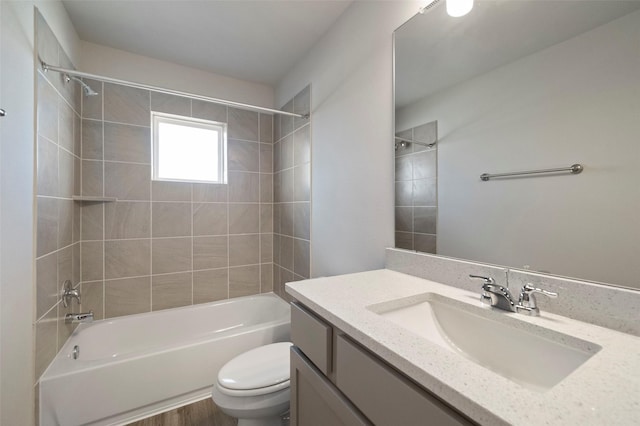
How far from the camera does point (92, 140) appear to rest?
1.95 metres

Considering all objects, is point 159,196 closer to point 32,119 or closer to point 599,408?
point 32,119

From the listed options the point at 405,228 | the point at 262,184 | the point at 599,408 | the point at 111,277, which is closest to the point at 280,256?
the point at 262,184

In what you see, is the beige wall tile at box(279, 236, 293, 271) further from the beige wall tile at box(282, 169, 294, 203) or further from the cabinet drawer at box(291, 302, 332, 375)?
the cabinet drawer at box(291, 302, 332, 375)

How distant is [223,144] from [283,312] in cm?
170

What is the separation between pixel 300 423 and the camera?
0.90 metres

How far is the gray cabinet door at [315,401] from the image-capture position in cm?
67

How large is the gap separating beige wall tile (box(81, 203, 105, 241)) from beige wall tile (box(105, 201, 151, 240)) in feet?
0.12

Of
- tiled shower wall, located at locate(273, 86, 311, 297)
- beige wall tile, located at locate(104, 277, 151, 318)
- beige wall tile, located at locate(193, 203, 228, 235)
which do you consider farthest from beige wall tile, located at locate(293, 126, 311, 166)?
beige wall tile, located at locate(104, 277, 151, 318)

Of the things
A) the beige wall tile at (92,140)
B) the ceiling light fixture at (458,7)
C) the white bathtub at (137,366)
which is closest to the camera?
the ceiling light fixture at (458,7)

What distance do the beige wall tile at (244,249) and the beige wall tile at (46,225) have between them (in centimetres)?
121

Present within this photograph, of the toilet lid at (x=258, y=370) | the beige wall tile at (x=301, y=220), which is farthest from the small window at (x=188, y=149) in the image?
the toilet lid at (x=258, y=370)

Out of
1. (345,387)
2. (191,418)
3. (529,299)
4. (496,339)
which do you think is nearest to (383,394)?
(345,387)

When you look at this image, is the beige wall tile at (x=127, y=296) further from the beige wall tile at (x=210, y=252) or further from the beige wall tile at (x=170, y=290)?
the beige wall tile at (x=210, y=252)

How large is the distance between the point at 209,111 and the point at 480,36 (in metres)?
2.14
